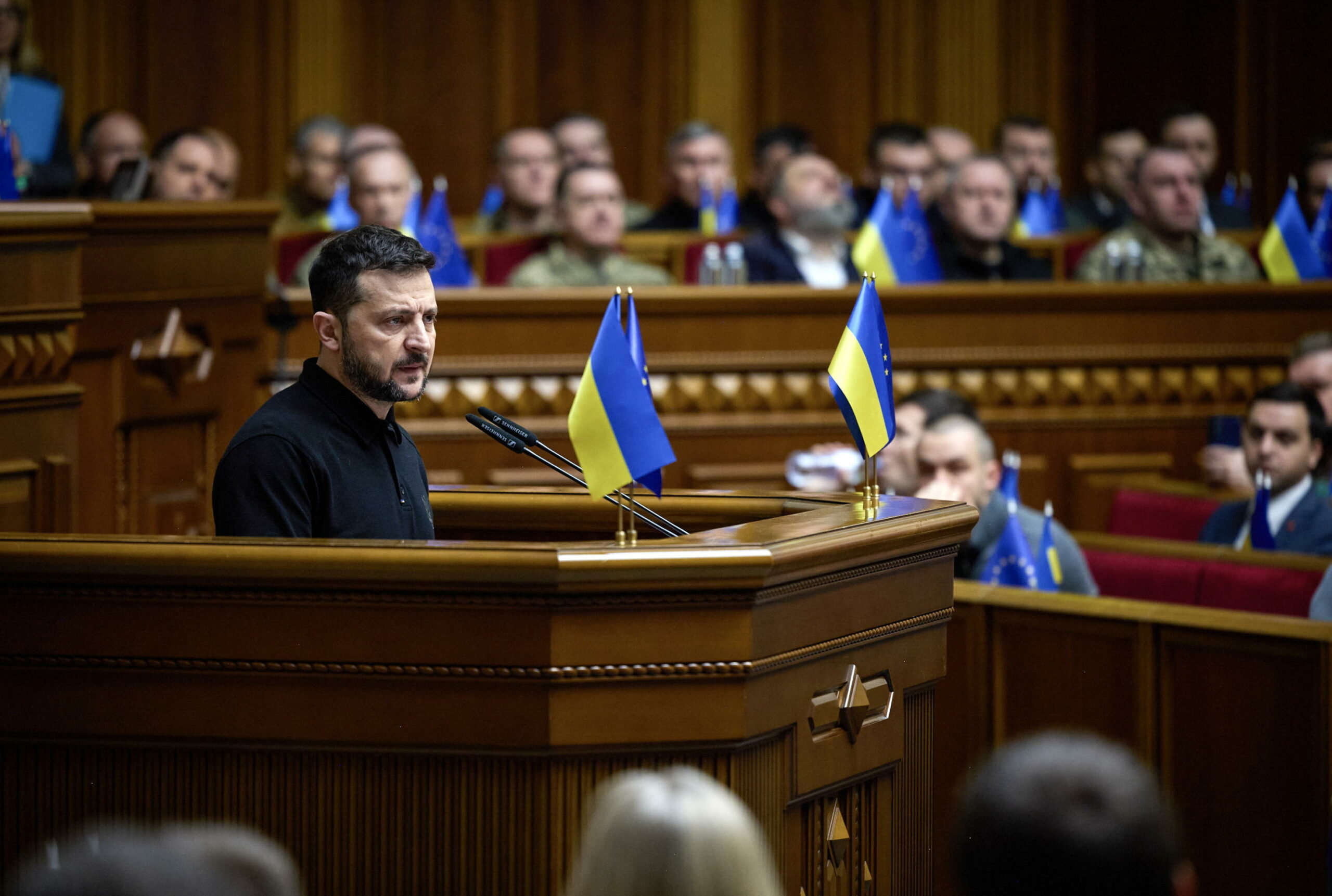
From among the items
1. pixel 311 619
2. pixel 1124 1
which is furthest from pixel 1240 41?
pixel 311 619

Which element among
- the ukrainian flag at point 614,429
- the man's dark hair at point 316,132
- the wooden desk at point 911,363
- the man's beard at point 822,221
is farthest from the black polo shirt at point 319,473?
the man's dark hair at point 316,132

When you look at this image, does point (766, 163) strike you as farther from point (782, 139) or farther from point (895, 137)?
point (895, 137)

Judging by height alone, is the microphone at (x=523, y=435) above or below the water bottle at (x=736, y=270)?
below

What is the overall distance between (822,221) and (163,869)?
579cm

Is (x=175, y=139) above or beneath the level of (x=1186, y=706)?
above

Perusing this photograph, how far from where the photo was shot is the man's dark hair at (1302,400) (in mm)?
5113

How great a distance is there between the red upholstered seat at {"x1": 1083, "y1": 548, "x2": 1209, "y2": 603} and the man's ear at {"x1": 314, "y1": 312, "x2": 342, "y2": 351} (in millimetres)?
2255

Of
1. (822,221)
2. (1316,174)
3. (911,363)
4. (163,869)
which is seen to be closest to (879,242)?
(822,221)

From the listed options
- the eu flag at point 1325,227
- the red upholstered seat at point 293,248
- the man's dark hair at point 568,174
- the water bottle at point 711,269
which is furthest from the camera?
the eu flag at point 1325,227

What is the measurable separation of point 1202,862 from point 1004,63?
776cm

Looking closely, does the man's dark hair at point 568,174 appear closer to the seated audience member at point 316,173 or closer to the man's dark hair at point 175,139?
the man's dark hair at point 175,139

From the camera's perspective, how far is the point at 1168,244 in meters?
7.14

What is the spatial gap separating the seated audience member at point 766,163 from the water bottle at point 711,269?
1.36 m

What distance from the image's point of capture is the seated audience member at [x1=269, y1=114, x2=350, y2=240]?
7.98 metres
